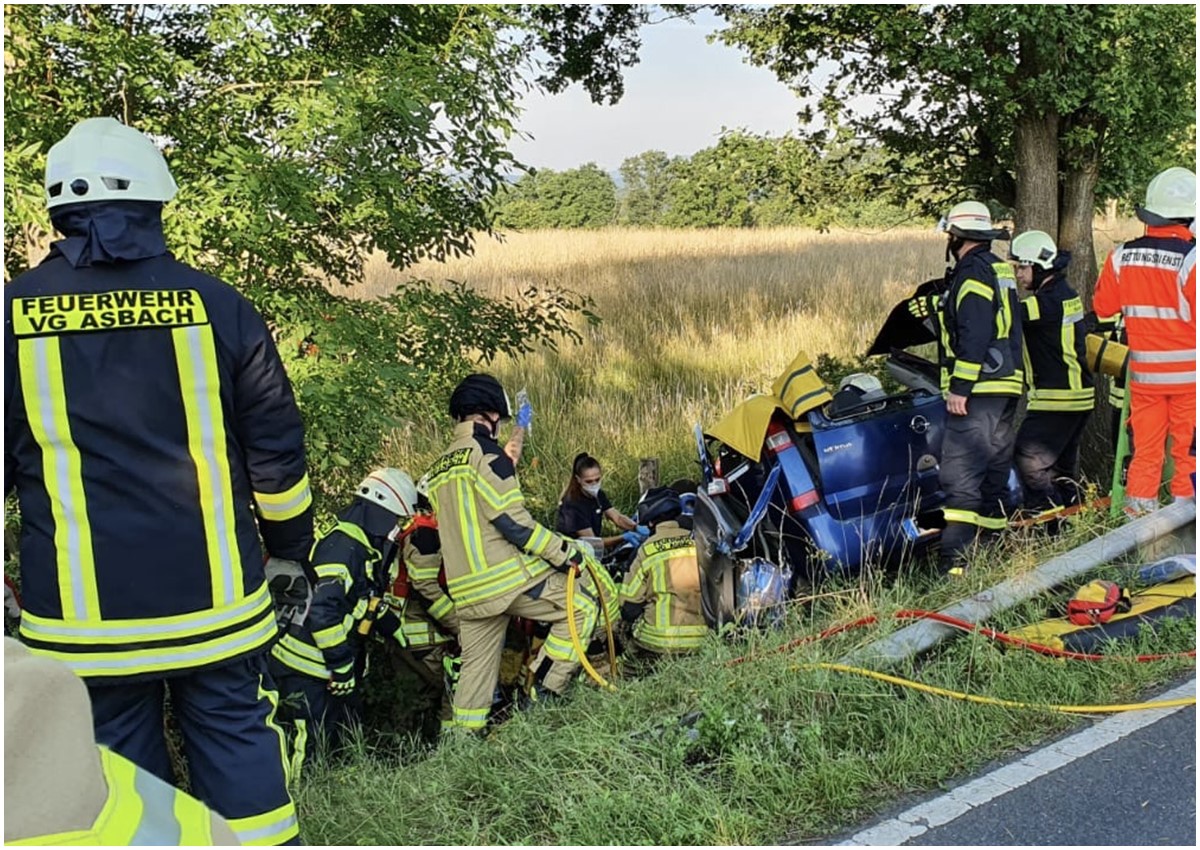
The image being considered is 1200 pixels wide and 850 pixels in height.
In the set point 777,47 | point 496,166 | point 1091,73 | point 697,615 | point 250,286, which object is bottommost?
point 697,615

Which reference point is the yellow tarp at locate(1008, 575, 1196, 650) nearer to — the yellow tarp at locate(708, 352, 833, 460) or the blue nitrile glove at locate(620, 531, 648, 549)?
the yellow tarp at locate(708, 352, 833, 460)

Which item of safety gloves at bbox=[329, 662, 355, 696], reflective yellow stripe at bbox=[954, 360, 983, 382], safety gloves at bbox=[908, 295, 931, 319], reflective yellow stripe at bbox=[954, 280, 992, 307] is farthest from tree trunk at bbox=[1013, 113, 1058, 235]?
safety gloves at bbox=[329, 662, 355, 696]

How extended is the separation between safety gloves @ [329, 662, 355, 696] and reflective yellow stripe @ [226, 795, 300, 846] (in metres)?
1.25

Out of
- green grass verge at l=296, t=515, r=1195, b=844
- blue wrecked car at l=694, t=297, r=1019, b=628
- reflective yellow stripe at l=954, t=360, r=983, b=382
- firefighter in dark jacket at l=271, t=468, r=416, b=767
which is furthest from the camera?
reflective yellow stripe at l=954, t=360, r=983, b=382

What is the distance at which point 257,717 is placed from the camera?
3.10 meters

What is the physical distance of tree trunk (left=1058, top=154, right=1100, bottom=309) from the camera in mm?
7703

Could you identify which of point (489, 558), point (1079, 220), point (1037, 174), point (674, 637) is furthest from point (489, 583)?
point (1079, 220)

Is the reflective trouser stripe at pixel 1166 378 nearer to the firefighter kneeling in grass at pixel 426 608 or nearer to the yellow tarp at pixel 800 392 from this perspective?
the yellow tarp at pixel 800 392

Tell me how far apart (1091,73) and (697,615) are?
4256mm

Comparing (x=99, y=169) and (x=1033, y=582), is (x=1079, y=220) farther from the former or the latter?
(x=99, y=169)

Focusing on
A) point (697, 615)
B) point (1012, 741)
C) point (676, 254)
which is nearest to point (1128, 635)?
point (1012, 741)

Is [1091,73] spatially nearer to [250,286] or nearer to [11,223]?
[250,286]

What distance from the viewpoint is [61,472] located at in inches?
112

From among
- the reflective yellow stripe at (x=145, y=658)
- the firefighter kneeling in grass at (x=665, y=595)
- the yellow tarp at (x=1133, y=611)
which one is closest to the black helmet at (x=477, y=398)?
the firefighter kneeling in grass at (x=665, y=595)
